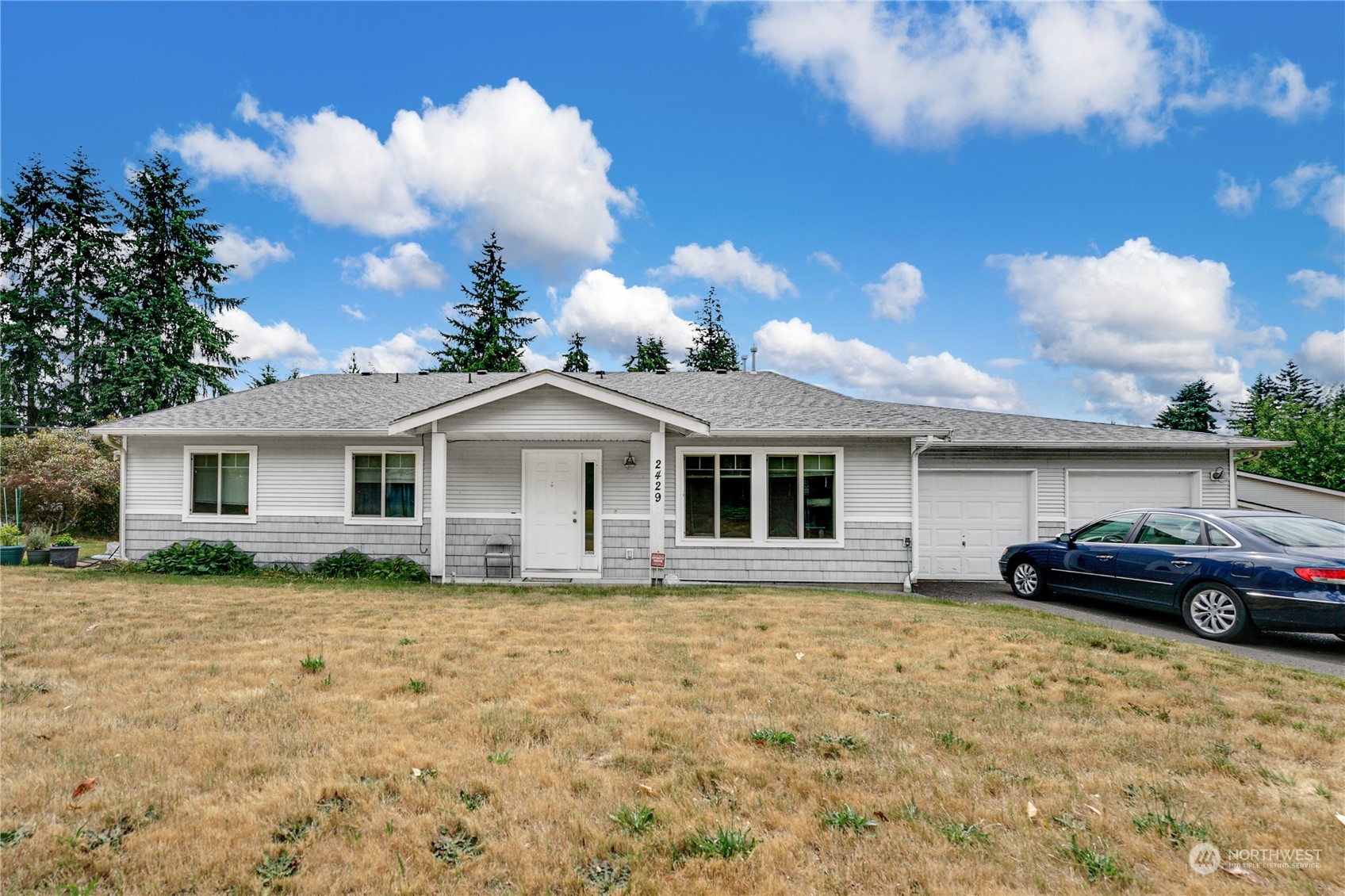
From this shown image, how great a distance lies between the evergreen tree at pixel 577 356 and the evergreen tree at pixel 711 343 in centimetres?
588

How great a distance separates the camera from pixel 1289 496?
14648mm

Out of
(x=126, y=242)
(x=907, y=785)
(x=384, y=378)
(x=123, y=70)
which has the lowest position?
(x=907, y=785)

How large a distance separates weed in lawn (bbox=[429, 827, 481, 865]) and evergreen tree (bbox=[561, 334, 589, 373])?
3135 centimetres

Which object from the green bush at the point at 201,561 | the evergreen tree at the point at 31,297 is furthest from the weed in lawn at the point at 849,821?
the evergreen tree at the point at 31,297

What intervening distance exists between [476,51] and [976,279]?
13.7 metres

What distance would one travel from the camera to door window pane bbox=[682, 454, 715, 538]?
10953 mm

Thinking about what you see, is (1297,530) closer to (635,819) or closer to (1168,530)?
(1168,530)

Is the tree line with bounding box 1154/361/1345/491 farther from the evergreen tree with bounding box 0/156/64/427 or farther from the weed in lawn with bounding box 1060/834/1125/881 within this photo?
the evergreen tree with bounding box 0/156/64/427

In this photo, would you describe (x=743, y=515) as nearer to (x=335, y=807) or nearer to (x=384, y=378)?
(x=335, y=807)

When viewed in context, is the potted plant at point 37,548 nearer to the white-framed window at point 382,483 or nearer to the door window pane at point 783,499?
the white-framed window at point 382,483

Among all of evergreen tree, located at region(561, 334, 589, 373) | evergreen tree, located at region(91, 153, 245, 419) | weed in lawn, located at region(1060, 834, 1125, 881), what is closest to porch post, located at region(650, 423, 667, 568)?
weed in lawn, located at region(1060, 834, 1125, 881)

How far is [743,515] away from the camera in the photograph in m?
10.9

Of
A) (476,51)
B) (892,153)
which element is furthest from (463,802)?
(892,153)

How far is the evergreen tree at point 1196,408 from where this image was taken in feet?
116
